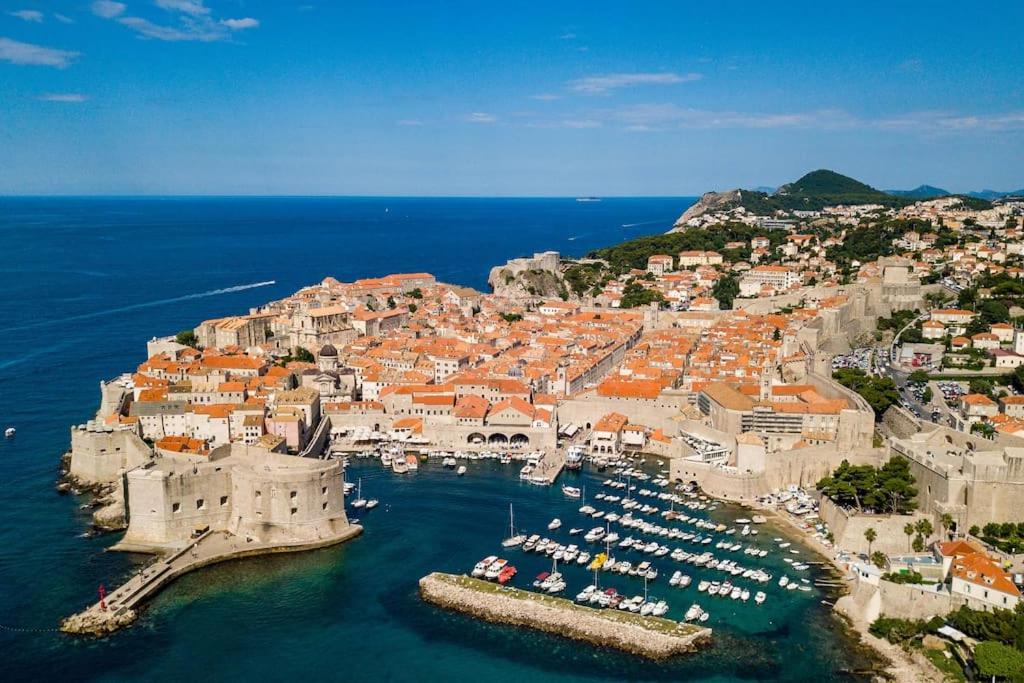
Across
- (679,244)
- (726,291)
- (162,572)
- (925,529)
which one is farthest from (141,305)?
(925,529)

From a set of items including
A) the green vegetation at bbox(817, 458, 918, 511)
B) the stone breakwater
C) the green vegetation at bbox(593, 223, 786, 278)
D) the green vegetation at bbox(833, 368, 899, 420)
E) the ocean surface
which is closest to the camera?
the ocean surface

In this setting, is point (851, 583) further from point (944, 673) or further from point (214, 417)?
point (214, 417)

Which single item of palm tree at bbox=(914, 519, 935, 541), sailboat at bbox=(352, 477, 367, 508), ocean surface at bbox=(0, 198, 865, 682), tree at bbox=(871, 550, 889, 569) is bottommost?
ocean surface at bbox=(0, 198, 865, 682)

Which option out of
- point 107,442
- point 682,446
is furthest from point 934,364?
point 107,442

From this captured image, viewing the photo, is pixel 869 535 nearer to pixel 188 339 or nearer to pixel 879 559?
pixel 879 559

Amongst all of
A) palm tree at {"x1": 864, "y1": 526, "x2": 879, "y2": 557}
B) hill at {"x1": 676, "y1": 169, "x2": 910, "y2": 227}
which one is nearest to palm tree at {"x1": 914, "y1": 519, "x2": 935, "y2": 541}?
palm tree at {"x1": 864, "y1": 526, "x2": 879, "y2": 557}

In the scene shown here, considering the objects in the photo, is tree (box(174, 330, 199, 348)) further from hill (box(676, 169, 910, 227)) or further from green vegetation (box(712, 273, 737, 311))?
hill (box(676, 169, 910, 227))

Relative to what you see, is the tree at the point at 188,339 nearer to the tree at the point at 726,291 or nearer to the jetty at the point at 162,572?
the jetty at the point at 162,572
